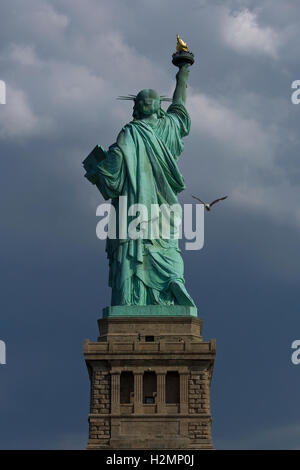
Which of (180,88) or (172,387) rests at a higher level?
(180,88)

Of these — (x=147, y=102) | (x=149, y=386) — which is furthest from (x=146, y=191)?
(x=149, y=386)

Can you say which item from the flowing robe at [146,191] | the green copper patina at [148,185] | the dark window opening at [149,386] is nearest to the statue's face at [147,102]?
the green copper patina at [148,185]

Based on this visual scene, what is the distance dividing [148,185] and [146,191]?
0.33 meters

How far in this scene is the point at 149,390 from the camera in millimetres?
64500

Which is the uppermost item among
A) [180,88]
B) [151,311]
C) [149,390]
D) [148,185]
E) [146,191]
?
[180,88]

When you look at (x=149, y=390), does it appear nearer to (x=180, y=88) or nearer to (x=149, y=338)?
(x=149, y=338)

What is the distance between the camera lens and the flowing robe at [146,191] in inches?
2625

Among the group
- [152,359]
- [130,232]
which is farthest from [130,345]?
[130,232]

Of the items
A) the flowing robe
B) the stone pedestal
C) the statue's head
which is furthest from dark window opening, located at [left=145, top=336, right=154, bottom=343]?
the statue's head

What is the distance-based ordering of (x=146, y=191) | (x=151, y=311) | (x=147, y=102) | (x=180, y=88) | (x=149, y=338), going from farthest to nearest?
(x=180, y=88)
(x=147, y=102)
(x=146, y=191)
(x=151, y=311)
(x=149, y=338)

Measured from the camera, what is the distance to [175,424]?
209 feet

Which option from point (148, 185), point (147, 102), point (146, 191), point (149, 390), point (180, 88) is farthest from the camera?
point (180, 88)

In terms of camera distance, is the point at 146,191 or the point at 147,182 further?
the point at 147,182
